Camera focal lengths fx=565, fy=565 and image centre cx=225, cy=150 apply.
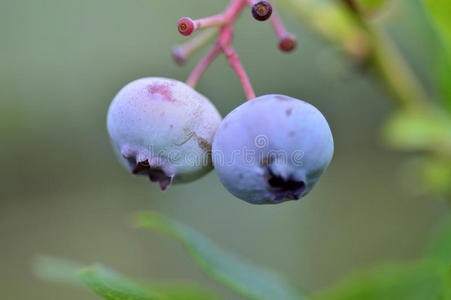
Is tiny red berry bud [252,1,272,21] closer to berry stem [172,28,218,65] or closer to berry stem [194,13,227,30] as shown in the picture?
berry stem [194,13,227,30]

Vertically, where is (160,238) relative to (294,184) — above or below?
above

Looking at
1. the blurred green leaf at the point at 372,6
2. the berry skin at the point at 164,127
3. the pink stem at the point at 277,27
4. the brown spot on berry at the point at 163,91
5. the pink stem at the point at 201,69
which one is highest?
the blurred green leaf at the point at 372,6

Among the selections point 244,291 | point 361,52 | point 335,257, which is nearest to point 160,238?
point 335,257

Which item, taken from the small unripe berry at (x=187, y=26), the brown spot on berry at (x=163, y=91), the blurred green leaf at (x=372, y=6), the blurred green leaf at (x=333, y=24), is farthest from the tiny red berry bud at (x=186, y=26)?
the blurred green leaf at (x=333, y=24)

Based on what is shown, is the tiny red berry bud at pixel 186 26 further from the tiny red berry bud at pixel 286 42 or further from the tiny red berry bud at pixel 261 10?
the tiny red berry bud at pixel 286 42

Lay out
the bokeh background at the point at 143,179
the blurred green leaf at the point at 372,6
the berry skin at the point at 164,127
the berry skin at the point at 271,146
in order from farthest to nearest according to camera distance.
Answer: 1. the bokeh background at the point at 143,179
2. the blurred green leaf at the point at 372,6
3. the berry skin at the point at 164,127
4. the berry skin at the point at 271,146

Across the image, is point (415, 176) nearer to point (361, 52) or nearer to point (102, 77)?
point (361, 52)
